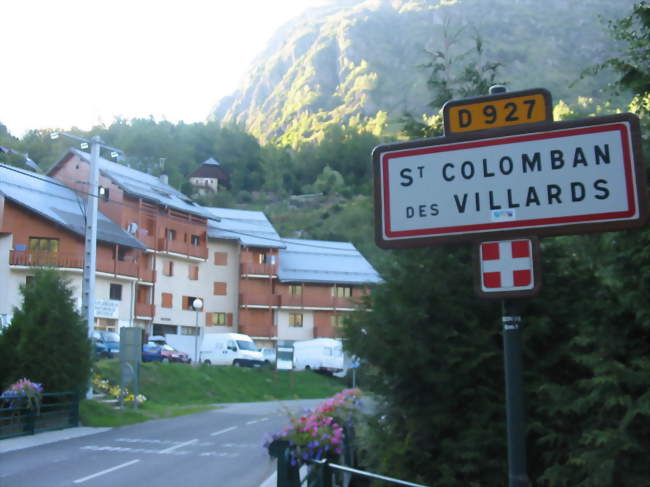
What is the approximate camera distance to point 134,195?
51125 millimetres

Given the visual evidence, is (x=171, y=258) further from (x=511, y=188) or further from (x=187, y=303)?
(x=511, y=188)

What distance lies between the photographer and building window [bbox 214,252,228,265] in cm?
6059

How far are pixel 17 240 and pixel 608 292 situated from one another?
43.7 m

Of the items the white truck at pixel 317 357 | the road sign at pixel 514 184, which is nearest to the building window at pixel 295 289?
the white truck at pixel 317 357

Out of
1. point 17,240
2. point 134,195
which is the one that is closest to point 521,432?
point 17,240

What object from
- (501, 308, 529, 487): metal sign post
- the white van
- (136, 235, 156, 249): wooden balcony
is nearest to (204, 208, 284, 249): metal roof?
(136, 235, 156, 249): wooden balcony

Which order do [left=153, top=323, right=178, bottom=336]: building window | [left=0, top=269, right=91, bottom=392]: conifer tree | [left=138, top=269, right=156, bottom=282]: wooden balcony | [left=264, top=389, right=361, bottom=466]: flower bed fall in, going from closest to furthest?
[left=264, top=389, right=361, bottom=466]: flower bed, [left=0, top=269, right=91, bottom=392]: conifer tree, [left=138, top=269, right=156, bottom=282]: wooden balcony, [left=153, top=323, right=178, bottom=336]: building window

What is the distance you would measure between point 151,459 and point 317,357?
34763mm

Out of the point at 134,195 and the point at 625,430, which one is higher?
the point at 134,195

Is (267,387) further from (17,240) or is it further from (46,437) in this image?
(46,437)

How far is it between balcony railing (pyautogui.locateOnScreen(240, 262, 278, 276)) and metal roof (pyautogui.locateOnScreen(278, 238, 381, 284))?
42.4 inches

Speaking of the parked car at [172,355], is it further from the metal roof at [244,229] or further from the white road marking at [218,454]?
the white road marking at [218,454]

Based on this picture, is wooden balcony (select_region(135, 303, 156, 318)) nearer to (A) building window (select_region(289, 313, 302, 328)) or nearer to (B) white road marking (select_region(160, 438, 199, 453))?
(A) building window (select_region(289, 313, 302, 328))

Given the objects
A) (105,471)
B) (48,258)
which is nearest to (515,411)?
(105,471)
